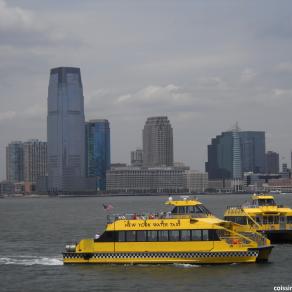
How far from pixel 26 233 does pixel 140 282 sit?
4149 centimetres

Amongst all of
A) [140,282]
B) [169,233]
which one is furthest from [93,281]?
[169,233]

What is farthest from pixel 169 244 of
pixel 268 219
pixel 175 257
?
pixel 268 219

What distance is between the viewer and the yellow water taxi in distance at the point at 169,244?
158 feet

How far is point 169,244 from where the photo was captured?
48.3 m

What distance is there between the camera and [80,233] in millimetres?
83562

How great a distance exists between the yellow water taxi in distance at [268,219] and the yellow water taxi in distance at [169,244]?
15575 mm

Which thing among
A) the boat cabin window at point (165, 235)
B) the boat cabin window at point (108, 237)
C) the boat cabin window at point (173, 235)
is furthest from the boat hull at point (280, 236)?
the boat cabin window at point (108, 237)

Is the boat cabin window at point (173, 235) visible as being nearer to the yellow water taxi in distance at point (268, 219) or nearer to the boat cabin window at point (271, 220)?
the yellow water taxi in distance at point (268, 219)

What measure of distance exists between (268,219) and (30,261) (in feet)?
70.5

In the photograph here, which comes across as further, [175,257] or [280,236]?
[280,236]

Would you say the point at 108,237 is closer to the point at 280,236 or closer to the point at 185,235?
→ the point at 185,235

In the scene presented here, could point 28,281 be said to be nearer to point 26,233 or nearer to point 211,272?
point 211,272

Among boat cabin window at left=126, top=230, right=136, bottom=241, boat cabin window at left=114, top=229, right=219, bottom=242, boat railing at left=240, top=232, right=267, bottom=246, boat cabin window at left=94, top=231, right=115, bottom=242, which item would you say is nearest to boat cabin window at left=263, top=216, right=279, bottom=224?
boat railing at left=240, top=232, right=267, bottom=246

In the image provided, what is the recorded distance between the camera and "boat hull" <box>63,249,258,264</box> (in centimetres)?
4806
